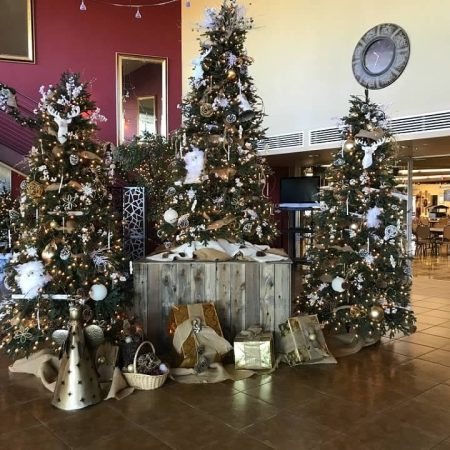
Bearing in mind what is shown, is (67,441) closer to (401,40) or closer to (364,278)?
(364,278)

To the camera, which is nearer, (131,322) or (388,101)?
(131,322)

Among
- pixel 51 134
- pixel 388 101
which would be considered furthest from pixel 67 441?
pixel 388 101

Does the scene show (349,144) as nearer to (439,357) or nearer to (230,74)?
(230,74)

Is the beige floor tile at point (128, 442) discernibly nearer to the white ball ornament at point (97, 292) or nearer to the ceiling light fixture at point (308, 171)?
the white ball ornament at point (97, 292)

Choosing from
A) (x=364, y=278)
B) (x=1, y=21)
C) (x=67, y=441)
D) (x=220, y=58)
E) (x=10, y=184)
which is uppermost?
(x=1, y=21)

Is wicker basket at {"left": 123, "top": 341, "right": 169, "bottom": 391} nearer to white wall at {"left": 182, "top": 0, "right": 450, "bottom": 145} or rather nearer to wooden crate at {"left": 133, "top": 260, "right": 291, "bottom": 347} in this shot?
wooden crate at {"left": 133, "top": 260, "right": 291, "bottom": 347}

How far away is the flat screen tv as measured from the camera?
33.1 feet

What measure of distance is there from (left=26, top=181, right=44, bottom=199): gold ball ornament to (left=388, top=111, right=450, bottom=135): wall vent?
4710 millimetres

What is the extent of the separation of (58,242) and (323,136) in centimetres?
571

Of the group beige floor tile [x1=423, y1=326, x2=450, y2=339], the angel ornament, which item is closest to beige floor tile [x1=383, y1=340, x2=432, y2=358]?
beige floor tile [x1=423, y1=326, x2=450, y2=339]

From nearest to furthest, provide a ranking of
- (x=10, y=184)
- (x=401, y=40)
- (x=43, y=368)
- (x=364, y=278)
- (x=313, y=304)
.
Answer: (x=43, y=368)
(x=364, y=278)
(x=313, y=304)
(x=401, y=40)
(x=10, y=184)

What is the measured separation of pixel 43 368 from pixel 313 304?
258 centimetres

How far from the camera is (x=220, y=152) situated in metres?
4.67

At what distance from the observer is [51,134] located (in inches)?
150
